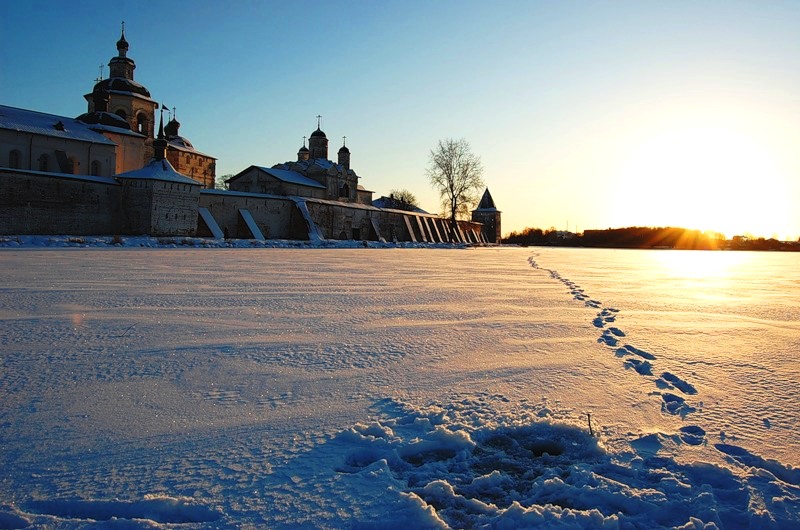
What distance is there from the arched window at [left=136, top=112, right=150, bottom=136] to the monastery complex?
0.22 ft

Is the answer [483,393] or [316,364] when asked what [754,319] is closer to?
[483,393]

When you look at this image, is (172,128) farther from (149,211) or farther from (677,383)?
(677,383)

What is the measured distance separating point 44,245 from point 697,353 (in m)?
17.9

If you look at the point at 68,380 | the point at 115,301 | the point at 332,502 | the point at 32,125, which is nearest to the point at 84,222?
the point at 32,125

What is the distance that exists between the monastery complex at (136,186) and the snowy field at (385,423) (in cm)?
2122

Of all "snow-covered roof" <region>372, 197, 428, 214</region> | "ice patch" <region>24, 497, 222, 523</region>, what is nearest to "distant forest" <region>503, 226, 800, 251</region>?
"snow-covered roof" <region>372, 197, 428, 214</region>

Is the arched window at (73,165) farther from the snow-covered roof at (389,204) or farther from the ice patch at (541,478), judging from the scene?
the snow-covered roof at (389,204)

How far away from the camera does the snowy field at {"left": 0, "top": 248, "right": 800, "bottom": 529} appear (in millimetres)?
1376

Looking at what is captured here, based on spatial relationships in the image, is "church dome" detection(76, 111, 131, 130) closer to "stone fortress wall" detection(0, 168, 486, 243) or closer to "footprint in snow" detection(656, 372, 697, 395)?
"stone fortress wall" detection(0, 168, 486, 243)

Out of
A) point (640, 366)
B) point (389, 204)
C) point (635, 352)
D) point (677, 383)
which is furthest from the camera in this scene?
point (389, 204)

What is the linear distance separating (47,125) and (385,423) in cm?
3099

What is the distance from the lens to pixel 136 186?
23469 millimetres

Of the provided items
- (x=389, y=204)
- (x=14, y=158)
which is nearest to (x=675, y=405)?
(x=14, y=158)

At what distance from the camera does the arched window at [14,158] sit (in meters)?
23.7
